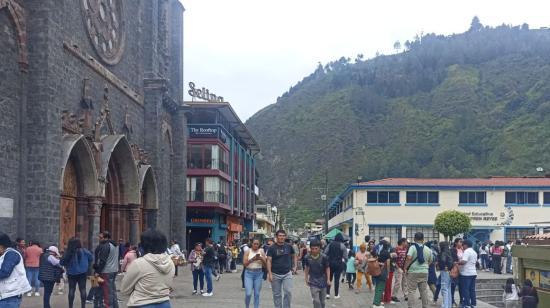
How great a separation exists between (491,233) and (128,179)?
103 ft

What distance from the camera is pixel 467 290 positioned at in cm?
1549

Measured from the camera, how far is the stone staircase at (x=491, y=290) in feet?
78.7

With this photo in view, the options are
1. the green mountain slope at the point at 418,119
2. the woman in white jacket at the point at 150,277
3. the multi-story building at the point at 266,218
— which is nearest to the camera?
the woman in white jacket at the point at 150,277

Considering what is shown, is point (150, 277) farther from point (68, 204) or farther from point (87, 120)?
point (87, 120)

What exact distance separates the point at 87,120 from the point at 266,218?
80473 millimetres

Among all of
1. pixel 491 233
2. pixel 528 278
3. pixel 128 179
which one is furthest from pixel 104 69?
pixel 491 233

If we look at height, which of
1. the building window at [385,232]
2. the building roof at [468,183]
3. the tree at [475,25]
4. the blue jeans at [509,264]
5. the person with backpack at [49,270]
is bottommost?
the blue jeans at [509,264]

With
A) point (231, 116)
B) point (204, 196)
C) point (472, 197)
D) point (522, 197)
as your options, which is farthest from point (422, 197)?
point (231, 116)

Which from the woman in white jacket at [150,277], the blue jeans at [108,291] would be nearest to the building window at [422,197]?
the blue jeans at [108,291]

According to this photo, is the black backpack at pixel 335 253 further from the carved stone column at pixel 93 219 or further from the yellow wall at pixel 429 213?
the yellow wall at pixel 429 213

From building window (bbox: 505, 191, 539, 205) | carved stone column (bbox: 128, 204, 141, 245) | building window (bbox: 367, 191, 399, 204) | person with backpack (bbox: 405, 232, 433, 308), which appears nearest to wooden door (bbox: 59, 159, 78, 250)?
carved stone column (bbox: 128, 204, 141, 245)

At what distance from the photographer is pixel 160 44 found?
1313 inches

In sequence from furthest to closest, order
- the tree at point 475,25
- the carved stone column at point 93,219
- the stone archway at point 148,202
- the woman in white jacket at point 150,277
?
1. the tree at point 475,25
2. the stone archway at point 148,202
3. the carved stone column at point 93,219
4. the woman in white jacket at point 150,277

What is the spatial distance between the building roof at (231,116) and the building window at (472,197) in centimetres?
1741
